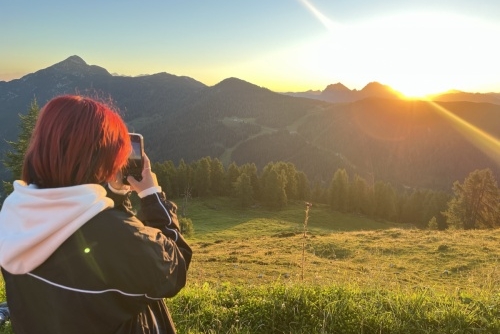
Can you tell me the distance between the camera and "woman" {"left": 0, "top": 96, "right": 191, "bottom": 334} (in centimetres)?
223

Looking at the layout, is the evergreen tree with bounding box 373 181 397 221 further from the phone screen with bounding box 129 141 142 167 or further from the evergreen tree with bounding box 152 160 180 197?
the phone screen with bounding box 129 141 142 167

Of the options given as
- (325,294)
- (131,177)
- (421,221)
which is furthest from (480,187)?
(131,177)

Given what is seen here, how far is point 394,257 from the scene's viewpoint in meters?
20.6

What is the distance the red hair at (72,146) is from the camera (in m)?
2.33

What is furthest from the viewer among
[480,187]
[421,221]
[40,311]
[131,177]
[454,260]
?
[421,221]

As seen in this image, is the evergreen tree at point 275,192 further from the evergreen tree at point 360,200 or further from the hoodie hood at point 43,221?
the hoodie hood at point 43,221

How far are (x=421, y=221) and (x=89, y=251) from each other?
3488 inches

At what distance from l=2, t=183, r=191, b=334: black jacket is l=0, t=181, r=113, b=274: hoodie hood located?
0.21 feet

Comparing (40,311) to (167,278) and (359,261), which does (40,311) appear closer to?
(167,278)

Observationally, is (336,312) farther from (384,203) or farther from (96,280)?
(384,203)

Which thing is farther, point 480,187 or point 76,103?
point 480,187

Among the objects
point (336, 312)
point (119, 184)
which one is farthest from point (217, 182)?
point (119, 184)

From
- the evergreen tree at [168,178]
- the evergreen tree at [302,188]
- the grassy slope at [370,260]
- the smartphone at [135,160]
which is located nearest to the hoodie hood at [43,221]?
the smartphone at [135,160]

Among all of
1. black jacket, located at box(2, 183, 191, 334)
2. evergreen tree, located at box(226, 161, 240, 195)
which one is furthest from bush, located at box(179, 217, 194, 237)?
black jacket, located at box(2, 183, 191, 334)
